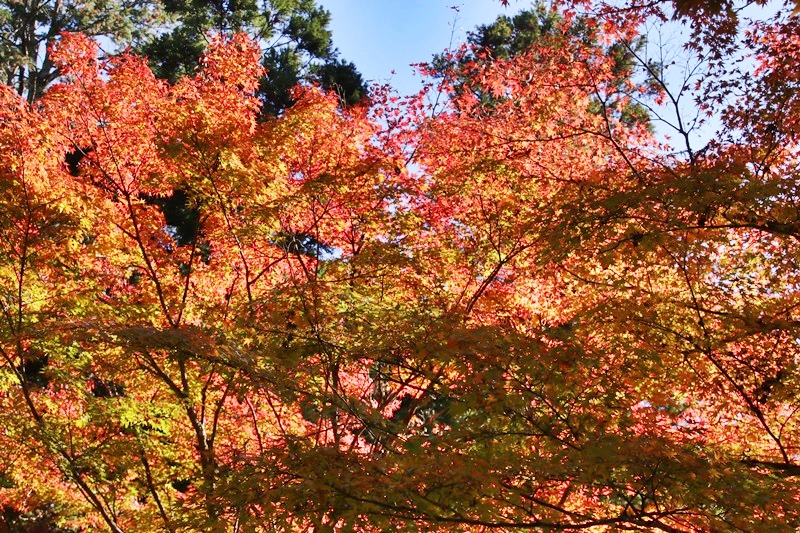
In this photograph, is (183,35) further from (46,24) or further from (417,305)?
(417,305)

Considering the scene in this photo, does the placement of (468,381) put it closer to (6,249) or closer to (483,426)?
(483,426)

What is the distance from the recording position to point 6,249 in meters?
7.64

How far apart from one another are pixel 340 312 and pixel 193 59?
17380mm

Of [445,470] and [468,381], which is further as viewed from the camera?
[468,381]

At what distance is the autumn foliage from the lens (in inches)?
174

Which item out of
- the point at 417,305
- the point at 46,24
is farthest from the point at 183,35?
the point at 417,305

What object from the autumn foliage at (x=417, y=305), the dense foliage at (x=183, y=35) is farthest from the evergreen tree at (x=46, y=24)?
the autumn foliage at (x=417, y=305)

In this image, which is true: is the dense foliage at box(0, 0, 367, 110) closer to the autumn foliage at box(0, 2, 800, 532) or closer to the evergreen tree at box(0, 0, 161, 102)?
the evergreen tree at box(0, 0, 161, 102)

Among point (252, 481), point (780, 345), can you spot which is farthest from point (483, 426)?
point (780, 345)

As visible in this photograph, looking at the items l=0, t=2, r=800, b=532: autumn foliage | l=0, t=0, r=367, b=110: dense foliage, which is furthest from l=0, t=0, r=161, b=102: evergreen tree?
l=0, t=2, r=800, b=532: autumn foliage

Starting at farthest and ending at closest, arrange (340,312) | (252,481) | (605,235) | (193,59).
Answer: (193,59), (340,312), (605,235), (252,481)

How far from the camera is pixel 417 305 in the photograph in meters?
7.05

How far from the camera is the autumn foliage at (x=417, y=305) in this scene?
4.42 metres

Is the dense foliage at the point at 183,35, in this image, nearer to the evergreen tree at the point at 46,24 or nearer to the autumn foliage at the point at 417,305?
the evergreen tree at the point at 46,24
